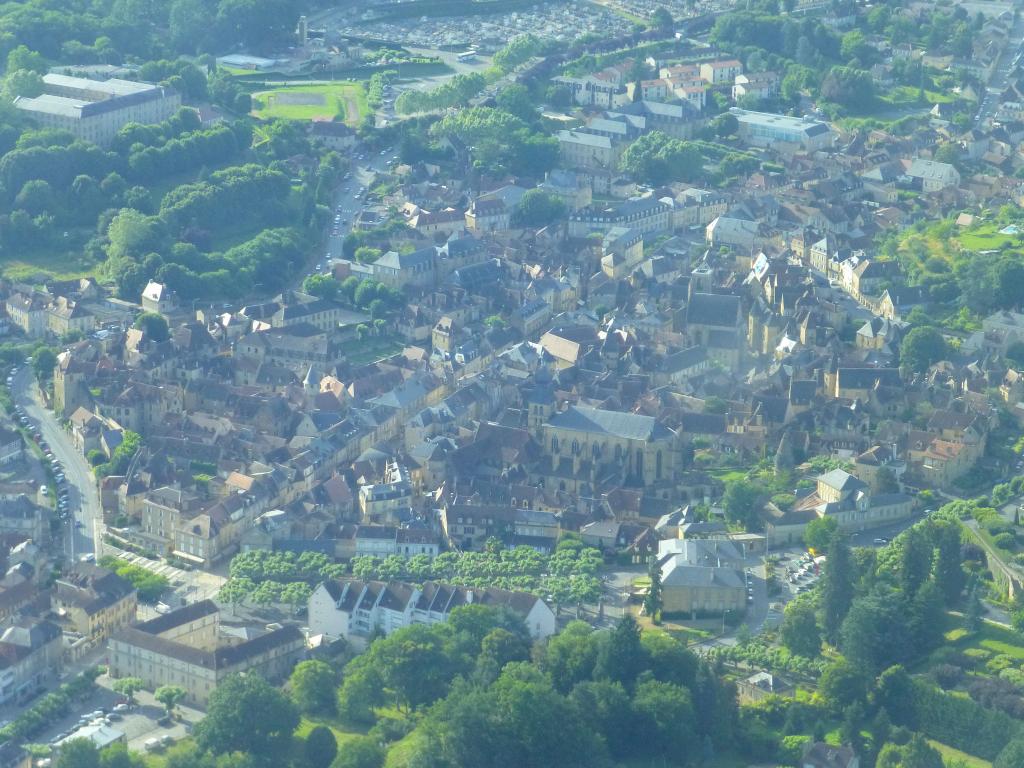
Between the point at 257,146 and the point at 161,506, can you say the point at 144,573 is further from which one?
the point at 257,146

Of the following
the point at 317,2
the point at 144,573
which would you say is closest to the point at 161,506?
the point at 144,573

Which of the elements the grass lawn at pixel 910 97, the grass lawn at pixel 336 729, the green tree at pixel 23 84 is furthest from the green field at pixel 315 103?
the grass lawn at pixel 336 729

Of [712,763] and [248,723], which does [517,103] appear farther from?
[248,723]

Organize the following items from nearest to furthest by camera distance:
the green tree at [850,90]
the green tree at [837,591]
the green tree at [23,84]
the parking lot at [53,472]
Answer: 1. the green tree at [837,591]
2. the parking lot at [53,472]
3. the green tree at [23,84]
4. the green tree at [850,90]

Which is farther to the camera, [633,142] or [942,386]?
[633,142]

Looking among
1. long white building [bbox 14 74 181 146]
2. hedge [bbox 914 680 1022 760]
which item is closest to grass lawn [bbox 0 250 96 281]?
long white building [bbox 14 74 181 146]

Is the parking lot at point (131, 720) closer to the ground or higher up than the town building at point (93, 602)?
closer to the ground

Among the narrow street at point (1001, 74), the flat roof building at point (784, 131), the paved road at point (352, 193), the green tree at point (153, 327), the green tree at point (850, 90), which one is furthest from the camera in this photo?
the green tree at point (850, 90)

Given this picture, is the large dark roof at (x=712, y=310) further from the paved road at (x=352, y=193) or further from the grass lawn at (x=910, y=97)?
the grass lawn at (x=910, y=97)
